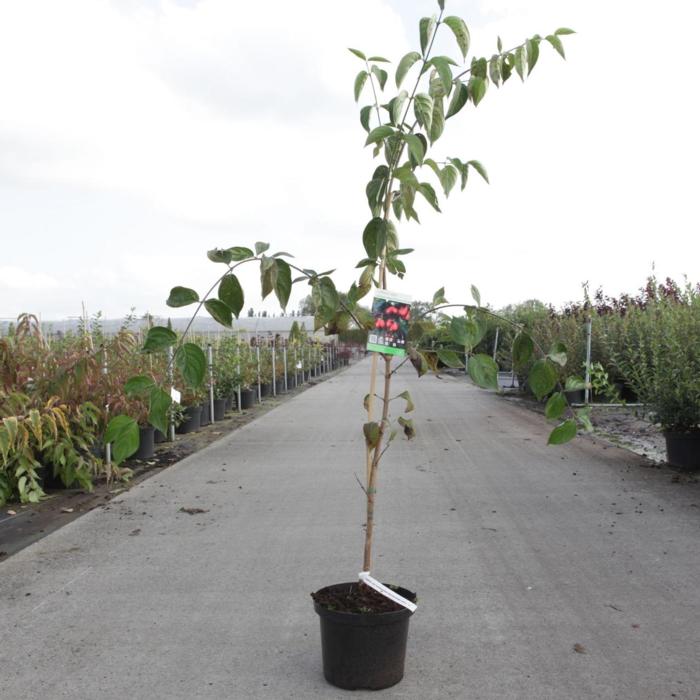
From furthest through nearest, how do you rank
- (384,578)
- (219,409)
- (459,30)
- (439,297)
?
(219,409) < (384,578) < (439,297) < (459,30)

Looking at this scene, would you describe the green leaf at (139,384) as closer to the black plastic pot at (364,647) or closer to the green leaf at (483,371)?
the green leaf at (483,371)

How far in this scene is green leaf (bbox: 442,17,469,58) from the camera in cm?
268

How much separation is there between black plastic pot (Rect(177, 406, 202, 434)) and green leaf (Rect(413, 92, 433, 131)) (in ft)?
Answer: 32.3

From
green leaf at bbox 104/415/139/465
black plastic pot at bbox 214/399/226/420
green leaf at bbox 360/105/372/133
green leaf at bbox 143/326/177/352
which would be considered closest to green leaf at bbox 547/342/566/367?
green leaf at bbox 360/105/372/133

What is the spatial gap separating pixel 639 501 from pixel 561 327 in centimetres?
1145

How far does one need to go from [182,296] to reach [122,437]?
501mm

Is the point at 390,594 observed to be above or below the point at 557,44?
below

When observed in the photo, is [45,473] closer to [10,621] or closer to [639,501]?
[10,621]

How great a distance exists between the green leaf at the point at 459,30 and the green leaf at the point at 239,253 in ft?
3.50

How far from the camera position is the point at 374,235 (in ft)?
9.41

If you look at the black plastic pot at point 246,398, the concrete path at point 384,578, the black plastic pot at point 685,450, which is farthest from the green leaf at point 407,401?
→ the black plastic pot at point 246,398

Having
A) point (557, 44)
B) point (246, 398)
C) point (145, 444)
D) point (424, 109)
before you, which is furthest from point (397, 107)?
point (246, 398)

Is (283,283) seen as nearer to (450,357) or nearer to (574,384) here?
(450,357)

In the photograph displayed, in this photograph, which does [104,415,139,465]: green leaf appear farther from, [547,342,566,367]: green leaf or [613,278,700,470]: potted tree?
[613,278,700,470]: potted tree
